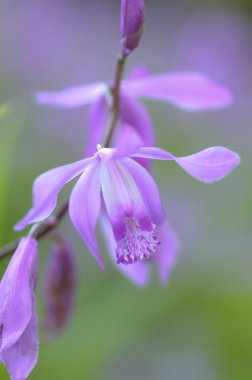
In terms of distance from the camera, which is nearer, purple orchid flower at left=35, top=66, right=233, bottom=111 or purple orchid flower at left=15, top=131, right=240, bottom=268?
purple orchid flower at left=15, top=131, right=240, bottom=268

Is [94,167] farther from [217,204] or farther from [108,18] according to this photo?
[108,18]

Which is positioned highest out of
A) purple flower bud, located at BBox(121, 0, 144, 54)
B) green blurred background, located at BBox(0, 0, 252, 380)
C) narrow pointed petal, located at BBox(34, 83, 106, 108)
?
purple flower bud, located at BBox(121, 0, 144, 54)

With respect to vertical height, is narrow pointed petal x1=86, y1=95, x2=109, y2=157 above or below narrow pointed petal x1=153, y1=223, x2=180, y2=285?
above

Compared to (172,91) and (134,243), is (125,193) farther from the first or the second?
(172,91)

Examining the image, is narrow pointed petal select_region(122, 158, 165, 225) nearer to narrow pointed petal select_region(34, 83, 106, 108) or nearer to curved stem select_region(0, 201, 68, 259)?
curved stem select_region(0, 201, 68, 259)

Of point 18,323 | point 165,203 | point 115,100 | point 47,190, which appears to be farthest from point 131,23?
point 165,203

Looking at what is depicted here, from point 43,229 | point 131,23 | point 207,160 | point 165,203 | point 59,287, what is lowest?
point 165,203

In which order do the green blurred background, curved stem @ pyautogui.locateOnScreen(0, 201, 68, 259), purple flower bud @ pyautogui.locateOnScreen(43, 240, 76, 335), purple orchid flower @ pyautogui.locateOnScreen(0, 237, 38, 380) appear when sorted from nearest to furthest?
purple orchid flower @ pyautogui.locateOnScreen(0, 237, 38, 380) → curved stem @ pyautogui.locateOnScreen(0, 201, 68, 259) → purple flower bud @ pyautogui.locateOnScreen(43, 240, 76, 335) → the green blurred background

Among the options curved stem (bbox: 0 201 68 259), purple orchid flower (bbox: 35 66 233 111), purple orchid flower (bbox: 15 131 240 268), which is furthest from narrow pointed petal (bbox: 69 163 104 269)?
purple orchid flower (bbox: 35 66 233 111)
